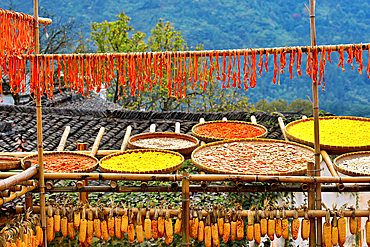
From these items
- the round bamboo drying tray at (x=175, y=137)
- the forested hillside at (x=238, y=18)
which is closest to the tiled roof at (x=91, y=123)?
the round bamboo drying tray at (x=175, y=137)

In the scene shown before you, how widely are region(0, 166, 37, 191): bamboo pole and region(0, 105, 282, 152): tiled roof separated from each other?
350 centimetres

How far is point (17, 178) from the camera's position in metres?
3.50

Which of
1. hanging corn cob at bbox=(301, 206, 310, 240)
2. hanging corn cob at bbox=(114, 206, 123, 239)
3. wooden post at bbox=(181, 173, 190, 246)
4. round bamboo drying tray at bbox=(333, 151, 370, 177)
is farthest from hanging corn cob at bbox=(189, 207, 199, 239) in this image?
round bamboo drying tray at bbox=(333, 151, 370, 177)

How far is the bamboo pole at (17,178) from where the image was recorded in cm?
336

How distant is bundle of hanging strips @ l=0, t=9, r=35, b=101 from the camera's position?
331 cm

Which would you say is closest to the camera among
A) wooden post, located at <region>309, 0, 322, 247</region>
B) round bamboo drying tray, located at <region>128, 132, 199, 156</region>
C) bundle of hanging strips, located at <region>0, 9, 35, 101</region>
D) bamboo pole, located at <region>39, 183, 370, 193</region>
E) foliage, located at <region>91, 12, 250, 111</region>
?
bundle of hanging strips, located at <region>0, 9, 35, 101</region>

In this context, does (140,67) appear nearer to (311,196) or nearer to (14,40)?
(14,40)

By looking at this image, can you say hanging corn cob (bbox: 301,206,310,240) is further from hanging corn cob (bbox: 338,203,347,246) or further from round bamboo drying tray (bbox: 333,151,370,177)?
round bamboo drying tray (bbox: 333,151,370,177)

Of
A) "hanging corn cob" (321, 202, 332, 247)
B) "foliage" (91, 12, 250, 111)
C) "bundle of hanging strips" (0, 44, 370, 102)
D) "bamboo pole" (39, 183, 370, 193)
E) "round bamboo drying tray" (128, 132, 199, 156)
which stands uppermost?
"foliage" (91, 12, 250, 111)

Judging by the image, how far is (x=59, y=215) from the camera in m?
3.91

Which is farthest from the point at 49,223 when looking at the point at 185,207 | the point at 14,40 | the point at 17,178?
the point at 14,40

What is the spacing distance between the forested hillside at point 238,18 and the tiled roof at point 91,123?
120 ft

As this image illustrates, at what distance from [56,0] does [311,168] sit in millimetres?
49687

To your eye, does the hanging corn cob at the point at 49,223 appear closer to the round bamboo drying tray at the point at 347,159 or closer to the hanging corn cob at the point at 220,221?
the hanging corn cob at the point at 220,221
